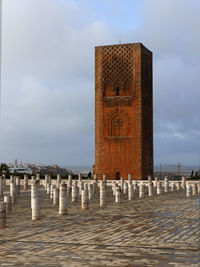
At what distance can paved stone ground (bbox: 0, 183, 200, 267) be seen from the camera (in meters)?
6.85

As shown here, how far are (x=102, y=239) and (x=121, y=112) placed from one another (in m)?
31.2

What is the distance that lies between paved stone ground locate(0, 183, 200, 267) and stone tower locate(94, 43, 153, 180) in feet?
82.8

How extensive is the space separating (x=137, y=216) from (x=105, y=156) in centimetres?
2685

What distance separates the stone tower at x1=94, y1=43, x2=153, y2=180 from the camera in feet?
128

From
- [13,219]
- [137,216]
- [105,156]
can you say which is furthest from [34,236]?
[105,156]

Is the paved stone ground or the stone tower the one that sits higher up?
the stone tower

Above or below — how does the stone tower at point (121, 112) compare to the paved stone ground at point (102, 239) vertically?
above

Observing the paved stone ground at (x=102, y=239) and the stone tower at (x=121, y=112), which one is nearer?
the paved stone ground at (x=102, y=239)

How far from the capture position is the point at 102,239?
343 inches

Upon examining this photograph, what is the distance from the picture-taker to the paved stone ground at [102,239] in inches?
270

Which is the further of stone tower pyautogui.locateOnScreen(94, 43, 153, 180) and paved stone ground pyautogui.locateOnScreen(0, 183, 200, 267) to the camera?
stone tower pyautogui.locateOnScreen(94, 43, 153, 180)

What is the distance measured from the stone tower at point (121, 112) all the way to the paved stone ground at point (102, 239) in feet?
82.8

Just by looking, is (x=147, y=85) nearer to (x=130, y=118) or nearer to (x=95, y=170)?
(x=130, y=118)

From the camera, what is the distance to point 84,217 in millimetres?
12508
